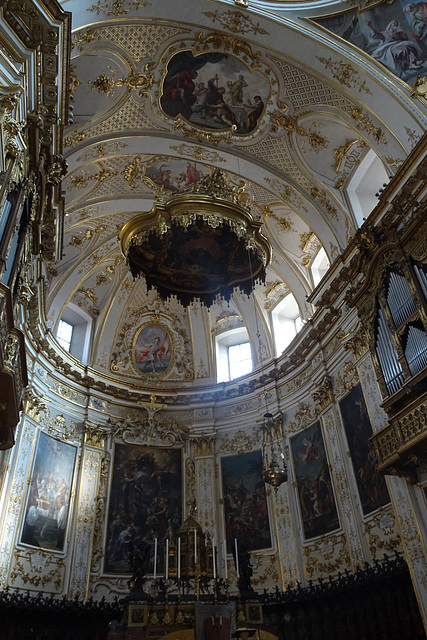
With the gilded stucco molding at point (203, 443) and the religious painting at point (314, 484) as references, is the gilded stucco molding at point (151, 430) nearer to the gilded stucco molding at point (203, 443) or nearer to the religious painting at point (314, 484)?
the gilded stucco molding at point (203, 443)

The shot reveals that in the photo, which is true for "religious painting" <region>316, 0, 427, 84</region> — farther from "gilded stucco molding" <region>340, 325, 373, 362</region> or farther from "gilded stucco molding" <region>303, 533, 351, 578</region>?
"gilded stucco molding" <region>303, 533, 351, 578</region>

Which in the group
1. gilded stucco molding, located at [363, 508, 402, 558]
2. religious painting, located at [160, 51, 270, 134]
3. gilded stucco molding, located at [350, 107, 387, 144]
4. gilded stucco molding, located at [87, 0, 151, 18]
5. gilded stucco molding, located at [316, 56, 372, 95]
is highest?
religious painting, located at [160, 51, 270, 134]

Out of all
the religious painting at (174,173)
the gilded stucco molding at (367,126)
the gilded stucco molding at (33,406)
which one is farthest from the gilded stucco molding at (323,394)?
the gilded stucco molding at (33,406)

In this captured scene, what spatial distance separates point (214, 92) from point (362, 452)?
29.8 feet

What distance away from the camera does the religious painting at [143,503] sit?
1354 centimetres

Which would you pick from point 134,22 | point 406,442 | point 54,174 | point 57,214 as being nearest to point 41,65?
point 54,174

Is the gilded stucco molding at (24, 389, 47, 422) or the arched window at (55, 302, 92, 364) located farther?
the arched window at (55, 302, 92, 364)

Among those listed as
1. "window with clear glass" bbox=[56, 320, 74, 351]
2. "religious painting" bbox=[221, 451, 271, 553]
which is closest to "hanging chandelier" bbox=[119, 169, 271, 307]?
"religious painting" bbox=[221, 451, 271, 553]

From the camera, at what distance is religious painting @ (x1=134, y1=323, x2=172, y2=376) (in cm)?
1733

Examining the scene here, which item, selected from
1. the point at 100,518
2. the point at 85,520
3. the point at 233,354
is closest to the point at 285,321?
the point at 233,354

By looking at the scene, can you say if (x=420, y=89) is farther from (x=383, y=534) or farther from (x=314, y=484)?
A: (x=314, y=484)

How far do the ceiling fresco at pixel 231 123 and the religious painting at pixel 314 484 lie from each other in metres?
3.44

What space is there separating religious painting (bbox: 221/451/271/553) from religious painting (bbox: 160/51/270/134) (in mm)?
9159

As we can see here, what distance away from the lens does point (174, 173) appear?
1416cm
